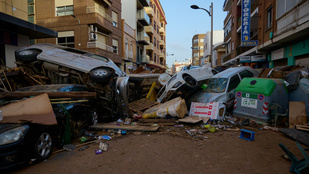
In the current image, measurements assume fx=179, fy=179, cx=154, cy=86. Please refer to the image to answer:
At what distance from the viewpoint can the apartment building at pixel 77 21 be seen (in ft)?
63.7

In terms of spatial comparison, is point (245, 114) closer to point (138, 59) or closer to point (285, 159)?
point (285, 159)

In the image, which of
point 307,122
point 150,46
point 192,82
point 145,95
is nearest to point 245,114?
point 307,122

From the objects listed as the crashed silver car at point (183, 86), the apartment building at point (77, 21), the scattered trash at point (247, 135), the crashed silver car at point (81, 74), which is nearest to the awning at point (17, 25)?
the crashed silver car at point (81, 74)

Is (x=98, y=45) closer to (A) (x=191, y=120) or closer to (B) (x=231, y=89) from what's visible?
(B) (x=231, y=89)

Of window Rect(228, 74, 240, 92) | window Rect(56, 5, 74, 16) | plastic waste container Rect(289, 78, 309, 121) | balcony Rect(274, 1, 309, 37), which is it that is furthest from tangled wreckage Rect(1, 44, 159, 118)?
window Rect(56, 5, 74, 16)

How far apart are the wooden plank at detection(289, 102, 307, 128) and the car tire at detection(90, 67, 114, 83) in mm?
5951

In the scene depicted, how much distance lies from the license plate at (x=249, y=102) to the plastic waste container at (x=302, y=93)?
1340mm

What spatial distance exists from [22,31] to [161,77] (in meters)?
8.99

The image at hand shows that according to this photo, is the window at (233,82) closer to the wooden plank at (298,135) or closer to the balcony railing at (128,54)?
the wooden plank at (298,135)

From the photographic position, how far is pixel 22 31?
430 inches

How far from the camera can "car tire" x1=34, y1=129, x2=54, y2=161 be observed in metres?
3.24

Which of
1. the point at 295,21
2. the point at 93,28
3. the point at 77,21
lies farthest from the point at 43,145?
the point at 77,21

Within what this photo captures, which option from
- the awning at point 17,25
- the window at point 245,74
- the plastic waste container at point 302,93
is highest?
the awning at point 17,25

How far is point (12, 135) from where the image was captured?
2.93m
